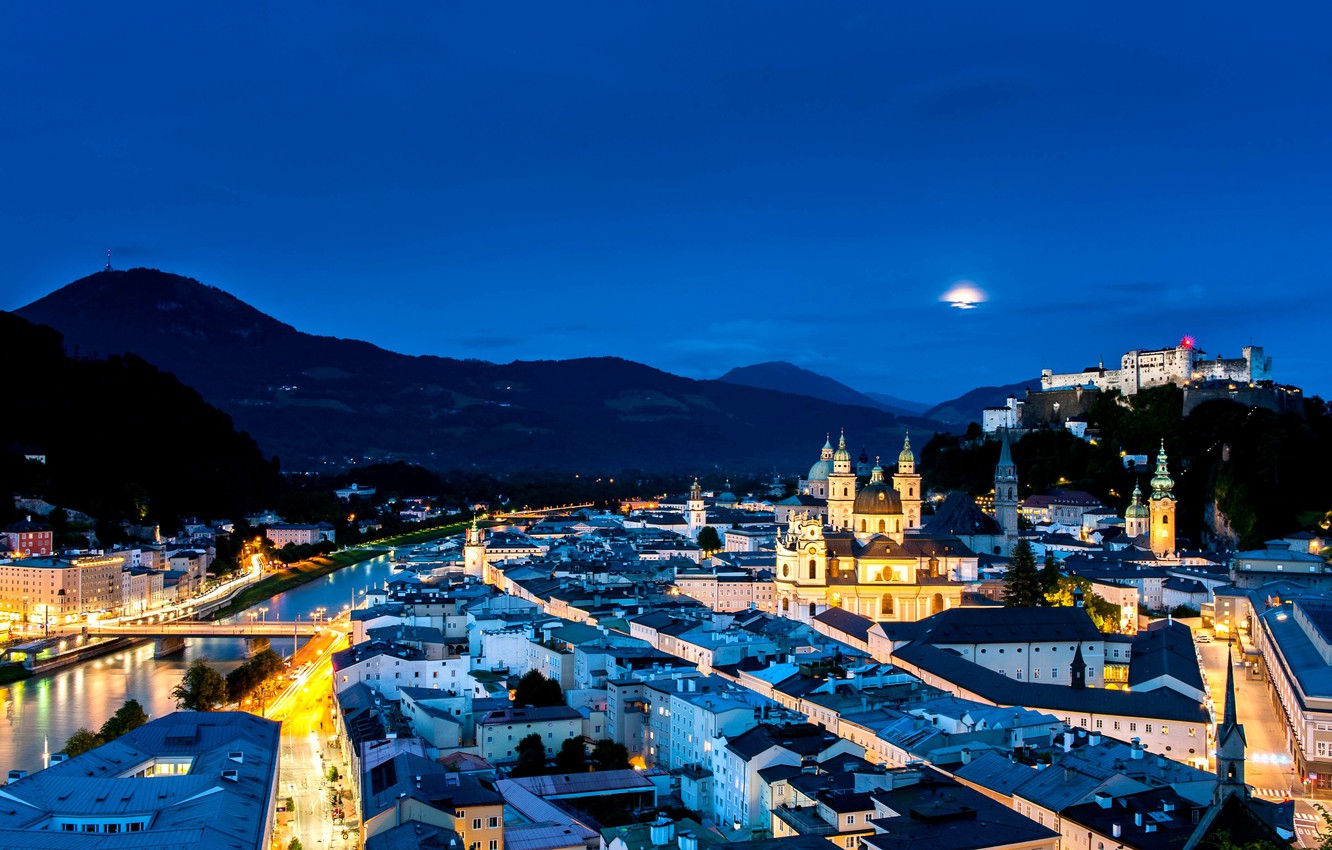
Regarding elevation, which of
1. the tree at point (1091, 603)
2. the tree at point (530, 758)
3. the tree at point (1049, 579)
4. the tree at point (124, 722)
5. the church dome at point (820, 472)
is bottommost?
the tree at point (530, 758)

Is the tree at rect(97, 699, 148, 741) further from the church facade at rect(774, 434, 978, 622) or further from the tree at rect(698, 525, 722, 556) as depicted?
the tree at rect(698, 525, 722, 556)

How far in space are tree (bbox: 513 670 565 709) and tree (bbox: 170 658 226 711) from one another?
5.22 metres

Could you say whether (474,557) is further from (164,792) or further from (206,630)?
(164,792)

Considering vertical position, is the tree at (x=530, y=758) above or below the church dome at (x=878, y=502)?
below

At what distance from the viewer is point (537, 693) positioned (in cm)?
2062

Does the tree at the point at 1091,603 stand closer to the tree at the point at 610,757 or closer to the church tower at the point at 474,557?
the tree at the point at 610,757

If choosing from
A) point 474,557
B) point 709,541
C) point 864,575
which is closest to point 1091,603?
point 864,575

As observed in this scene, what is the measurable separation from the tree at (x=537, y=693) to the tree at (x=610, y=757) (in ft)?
8.43

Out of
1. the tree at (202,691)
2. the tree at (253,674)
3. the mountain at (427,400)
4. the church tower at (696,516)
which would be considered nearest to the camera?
the tree at (202,691)

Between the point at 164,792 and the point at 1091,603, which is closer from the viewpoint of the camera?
the point at 164,792

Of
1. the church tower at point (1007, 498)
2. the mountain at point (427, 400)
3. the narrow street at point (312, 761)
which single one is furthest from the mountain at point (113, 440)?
the mountain at point (427, 400)

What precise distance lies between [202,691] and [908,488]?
2207 centimetres

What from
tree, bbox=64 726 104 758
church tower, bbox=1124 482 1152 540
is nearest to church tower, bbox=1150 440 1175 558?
church tower, bbox=1124 482 1152 540

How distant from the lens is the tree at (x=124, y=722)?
18.6 meters
